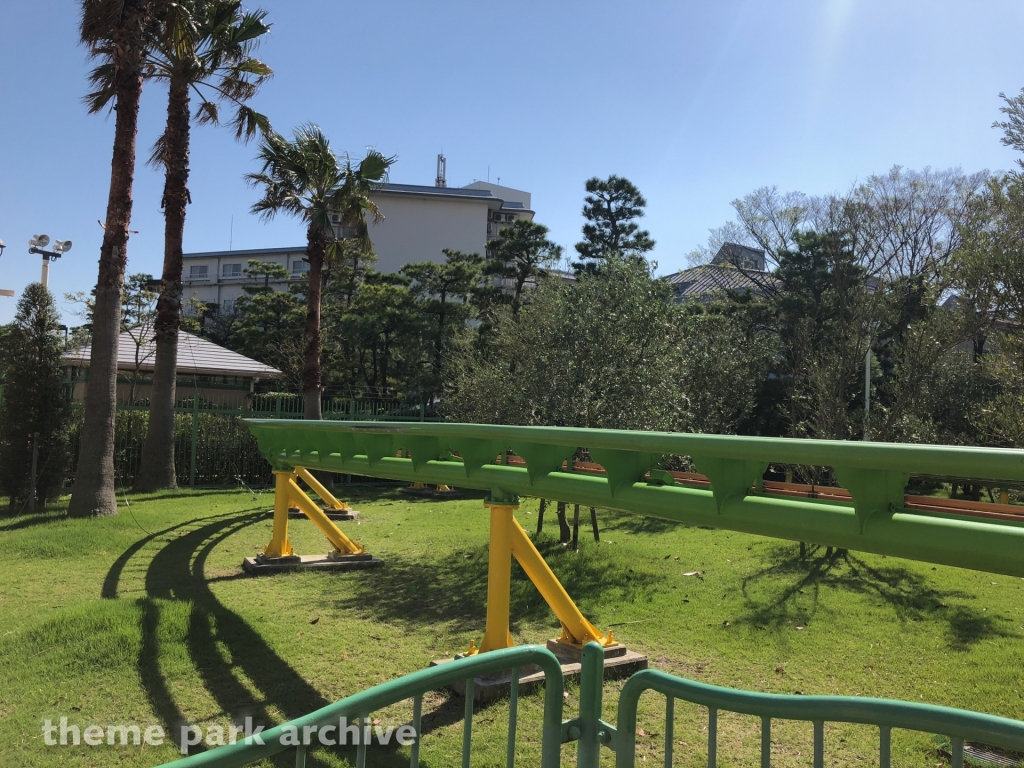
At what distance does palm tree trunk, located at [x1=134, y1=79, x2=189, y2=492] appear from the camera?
52.1 feet

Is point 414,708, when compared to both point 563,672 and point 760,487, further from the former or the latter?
point 563,672

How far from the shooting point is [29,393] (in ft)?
43.0

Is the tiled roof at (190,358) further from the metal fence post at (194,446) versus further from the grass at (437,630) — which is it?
the grass at (437,630)

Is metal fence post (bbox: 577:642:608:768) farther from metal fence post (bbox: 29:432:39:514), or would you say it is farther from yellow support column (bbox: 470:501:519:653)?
metal fence post (bbox: 29:432:39:514)

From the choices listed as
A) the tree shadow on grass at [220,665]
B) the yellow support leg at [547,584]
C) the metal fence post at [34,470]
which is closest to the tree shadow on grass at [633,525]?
the tree shadow on grass at [220,665]

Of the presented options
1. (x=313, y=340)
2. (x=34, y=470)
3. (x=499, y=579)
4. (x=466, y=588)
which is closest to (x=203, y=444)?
(x=313, y=340)

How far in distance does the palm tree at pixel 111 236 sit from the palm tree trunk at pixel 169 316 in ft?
8.71

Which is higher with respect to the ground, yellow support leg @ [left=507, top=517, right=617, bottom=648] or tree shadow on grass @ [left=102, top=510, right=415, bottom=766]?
yellow support leg @ [left=507, top=517, right=617, bottom=648]

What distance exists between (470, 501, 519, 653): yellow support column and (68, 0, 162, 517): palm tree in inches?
378

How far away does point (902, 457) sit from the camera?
241cm

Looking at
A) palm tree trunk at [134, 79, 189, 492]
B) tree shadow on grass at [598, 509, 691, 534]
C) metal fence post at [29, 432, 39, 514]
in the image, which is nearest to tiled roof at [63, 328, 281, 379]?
palm tree trunk at [134, 79, 189, 492]

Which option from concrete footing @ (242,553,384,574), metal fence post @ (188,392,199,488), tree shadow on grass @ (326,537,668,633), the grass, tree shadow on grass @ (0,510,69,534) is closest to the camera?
the grass

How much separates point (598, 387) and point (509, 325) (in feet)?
27.0

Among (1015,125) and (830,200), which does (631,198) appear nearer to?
(830,200)
